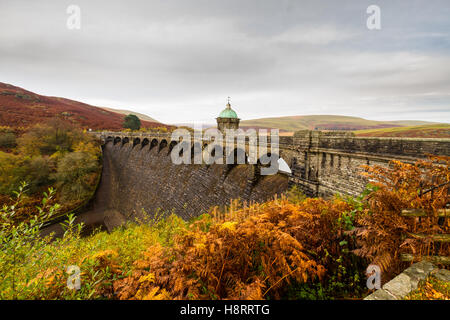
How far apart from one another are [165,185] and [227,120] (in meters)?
11.9

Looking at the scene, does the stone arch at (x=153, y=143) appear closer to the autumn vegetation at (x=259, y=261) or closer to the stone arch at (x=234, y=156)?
the stone arch at (x=234, y=156)

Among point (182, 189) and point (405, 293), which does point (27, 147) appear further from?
point (405, 293)

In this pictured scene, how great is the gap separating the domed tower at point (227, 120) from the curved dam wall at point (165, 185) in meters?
7.39

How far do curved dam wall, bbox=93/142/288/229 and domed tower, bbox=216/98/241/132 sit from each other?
291 inches

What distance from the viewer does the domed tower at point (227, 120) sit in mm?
24453

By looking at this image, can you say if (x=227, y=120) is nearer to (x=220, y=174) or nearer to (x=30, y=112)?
(x=220, y=174)

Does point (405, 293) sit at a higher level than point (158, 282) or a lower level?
higher

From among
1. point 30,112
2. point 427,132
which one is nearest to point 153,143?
point 427,132

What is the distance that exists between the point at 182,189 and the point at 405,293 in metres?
18.8

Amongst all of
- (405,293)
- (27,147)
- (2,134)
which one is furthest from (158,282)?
(2,134)

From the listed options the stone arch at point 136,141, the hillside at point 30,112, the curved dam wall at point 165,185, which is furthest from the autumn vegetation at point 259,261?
the hillside at point 30,112

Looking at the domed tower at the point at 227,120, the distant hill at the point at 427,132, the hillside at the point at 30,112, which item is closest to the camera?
the distant hill at the point at 427,132

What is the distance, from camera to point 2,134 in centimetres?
2898

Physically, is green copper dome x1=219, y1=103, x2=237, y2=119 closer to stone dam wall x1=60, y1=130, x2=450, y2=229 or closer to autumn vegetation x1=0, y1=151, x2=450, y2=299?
stone dam wall x1=60, y1=130, x2=450, y2=229
